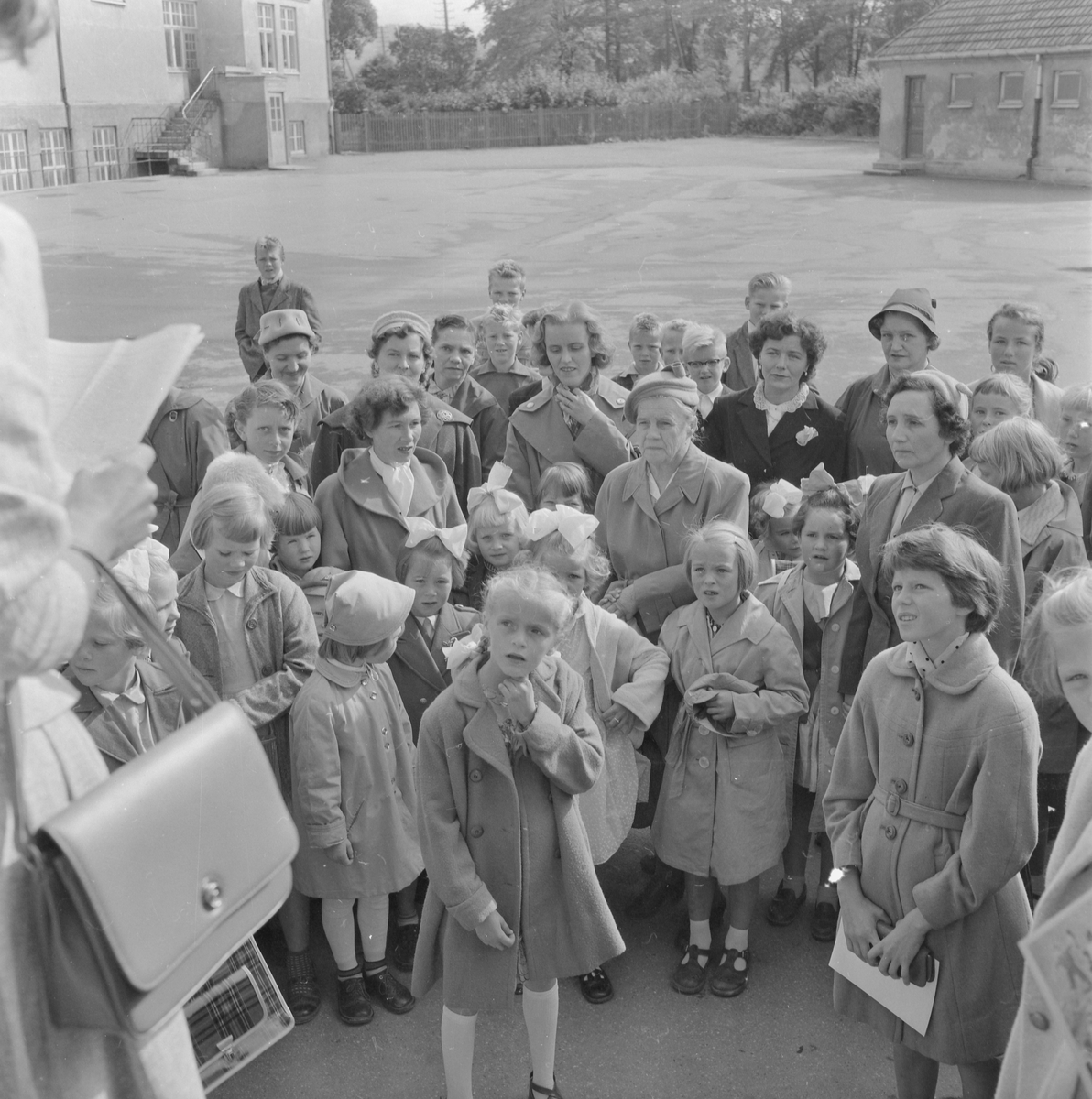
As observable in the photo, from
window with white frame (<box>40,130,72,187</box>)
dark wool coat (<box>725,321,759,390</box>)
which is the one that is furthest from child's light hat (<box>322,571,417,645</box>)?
dark wool coat (<box>725,321,759,390</box>)

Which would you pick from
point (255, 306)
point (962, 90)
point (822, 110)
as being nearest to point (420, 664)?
point (255, 306)

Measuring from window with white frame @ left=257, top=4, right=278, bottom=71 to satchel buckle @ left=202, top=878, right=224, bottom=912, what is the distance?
48.8 inches

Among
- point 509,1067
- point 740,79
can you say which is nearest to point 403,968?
point 509,1067

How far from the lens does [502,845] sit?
2846 millimetres

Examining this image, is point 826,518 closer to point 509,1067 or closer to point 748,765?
point 748,765

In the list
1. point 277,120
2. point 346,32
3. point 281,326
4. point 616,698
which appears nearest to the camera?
point 616,698

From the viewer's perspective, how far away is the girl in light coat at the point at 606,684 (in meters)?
3.45

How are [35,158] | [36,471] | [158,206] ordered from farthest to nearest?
[158,206] → [35,158] → [36,471]

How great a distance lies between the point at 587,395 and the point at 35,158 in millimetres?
3450

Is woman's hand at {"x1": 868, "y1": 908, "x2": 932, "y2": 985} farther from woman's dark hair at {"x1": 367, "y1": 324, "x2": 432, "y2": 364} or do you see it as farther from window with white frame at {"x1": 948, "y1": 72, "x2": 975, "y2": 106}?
window with white frame at {"x1": 948, "y1": 72, "x2": 975, "y2": 106}

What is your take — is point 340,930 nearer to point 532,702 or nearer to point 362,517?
point 532,702

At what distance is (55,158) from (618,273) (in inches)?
594

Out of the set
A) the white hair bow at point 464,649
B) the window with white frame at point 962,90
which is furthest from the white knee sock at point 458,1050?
the window with white frame at point 962,90

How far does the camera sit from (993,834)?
2.55m
